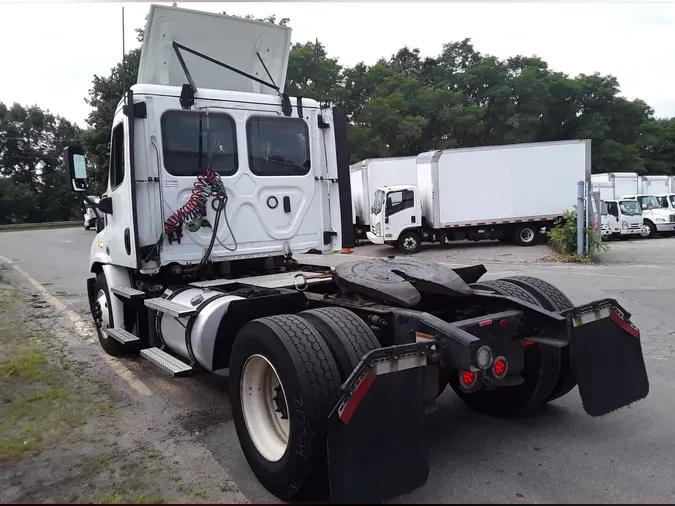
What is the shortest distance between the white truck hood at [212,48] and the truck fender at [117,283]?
2.06m

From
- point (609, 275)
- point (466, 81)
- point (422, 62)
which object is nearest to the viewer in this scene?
point (609, 275)

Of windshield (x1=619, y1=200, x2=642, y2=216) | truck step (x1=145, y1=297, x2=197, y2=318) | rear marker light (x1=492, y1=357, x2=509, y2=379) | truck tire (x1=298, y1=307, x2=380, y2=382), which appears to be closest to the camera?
truck tire (x1=298, y1=307, x2=380, y2=382)

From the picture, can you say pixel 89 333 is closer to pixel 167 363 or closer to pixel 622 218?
pixel 167 363

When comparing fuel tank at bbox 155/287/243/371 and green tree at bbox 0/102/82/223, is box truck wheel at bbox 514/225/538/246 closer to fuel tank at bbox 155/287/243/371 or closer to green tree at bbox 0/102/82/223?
fuel tank at bbox 155/287/243/371

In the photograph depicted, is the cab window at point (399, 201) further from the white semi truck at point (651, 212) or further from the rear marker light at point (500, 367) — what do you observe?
the rear marker light at point (500, 367)

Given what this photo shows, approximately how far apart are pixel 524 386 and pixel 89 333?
631 centimetres

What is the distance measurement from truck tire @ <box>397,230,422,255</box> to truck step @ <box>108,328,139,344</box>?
15.1m

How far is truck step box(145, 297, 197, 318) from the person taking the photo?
4.54 meters

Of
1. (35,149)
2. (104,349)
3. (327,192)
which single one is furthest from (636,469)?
(35,149)

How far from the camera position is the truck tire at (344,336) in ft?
10.3

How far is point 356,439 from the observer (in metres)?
2.79

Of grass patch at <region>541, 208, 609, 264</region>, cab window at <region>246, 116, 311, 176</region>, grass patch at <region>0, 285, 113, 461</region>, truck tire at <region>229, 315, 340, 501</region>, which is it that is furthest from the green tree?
truck tire at <region>229, 315, 340, 501</region>

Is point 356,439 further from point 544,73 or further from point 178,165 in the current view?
point 544,73

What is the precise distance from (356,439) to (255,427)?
1055 millimetres
